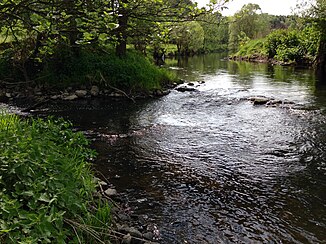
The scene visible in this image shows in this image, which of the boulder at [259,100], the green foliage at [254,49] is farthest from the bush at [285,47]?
the boulder at [259,100]

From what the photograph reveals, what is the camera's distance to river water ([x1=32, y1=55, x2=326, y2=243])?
5.41 metres

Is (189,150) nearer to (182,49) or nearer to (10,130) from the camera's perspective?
(10,130)

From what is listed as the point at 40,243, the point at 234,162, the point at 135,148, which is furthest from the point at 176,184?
the point at 40,243

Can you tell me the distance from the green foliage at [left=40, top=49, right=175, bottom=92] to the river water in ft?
8.76

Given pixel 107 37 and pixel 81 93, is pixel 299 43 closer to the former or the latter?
pixel 81 93

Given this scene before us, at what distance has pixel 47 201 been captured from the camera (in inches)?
139

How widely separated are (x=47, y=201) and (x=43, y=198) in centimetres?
6

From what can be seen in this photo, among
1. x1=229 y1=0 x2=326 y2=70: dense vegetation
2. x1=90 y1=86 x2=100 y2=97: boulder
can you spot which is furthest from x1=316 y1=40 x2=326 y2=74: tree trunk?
x1=90 y1=86 x2=100 y2=97: boulder

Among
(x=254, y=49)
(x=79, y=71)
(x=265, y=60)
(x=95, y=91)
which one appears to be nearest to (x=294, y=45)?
(x=265, y=60)

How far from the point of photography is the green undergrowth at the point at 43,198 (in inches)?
120

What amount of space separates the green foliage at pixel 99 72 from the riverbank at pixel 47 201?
40.8 feet

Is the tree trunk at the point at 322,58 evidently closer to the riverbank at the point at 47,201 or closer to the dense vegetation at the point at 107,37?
the dense vegetation at the point at 107,37

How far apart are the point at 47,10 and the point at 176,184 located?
13.8 ft

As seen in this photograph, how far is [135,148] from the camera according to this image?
9.21 m
